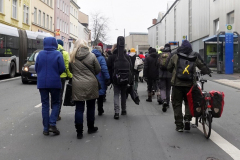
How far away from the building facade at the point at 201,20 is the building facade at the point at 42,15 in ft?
61.8

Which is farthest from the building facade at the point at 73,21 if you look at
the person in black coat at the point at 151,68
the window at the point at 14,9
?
the person in black coat at the point at 151,68

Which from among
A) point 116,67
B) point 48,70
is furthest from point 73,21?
point 48,70

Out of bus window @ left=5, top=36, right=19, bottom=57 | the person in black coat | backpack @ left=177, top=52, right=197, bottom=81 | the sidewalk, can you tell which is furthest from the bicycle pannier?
bus window @ left=5, top=36, right=19, bottom=57

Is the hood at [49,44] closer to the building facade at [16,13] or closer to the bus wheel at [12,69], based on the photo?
the bus wheel at [12,69]

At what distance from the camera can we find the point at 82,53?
226 inches

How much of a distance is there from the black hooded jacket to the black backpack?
9.32 feet

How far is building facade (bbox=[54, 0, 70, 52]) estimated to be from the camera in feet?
173

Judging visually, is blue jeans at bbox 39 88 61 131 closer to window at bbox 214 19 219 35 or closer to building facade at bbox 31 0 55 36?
window at bbox 214 19 219 35

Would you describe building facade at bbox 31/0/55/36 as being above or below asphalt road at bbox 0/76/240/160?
above

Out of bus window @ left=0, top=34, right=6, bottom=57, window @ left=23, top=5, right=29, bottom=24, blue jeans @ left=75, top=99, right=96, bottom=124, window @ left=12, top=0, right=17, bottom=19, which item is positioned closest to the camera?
blue jeans @ left=75, top=99, right=96, bottom=124

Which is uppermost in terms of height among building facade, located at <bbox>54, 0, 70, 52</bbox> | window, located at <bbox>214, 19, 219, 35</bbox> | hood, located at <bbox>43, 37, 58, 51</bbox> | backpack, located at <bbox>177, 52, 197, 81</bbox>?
building facade, located at <bbox>54, 0, 70, 52</bbox>

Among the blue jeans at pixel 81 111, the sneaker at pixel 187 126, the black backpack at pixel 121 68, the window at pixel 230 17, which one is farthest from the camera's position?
the window at pixel 230 17

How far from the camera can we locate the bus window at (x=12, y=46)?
1952cm

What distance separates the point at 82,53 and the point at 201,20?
126ft
